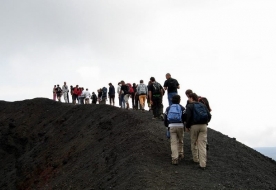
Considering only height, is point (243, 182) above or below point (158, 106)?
below

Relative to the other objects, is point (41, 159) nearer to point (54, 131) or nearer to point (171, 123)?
point (54, 131)

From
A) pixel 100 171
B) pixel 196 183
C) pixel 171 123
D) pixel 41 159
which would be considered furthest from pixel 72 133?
pixel 196 183

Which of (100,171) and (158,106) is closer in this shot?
(100,171)

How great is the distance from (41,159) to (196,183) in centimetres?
1611

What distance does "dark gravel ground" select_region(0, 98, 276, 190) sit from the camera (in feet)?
38.7


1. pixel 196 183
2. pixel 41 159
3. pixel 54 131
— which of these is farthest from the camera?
pixel 54 131

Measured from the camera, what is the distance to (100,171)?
14.2 m

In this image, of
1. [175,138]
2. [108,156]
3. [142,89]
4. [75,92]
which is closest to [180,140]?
[175,138]

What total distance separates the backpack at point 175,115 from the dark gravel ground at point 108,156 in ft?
5.03

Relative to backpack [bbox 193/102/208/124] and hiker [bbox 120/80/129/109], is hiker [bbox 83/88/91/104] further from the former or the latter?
backpack [bbox 193/102/208/124]

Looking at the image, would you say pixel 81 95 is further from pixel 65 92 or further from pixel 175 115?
pixel 175 115

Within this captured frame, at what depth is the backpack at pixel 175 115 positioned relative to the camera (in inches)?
496

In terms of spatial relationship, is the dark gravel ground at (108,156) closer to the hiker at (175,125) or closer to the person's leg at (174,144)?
the person's leg at (174,144)

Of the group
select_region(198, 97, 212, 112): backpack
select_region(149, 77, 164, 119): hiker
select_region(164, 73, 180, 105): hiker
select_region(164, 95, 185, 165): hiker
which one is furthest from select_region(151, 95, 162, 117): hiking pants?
select_region(164, 95, 185, 165): hiker
